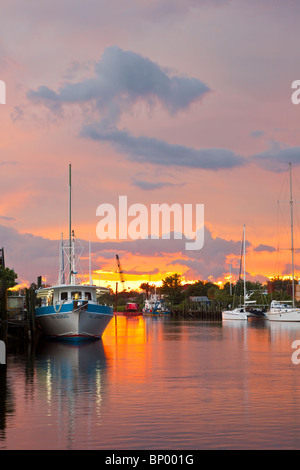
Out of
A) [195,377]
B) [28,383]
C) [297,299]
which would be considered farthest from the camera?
[297,299]

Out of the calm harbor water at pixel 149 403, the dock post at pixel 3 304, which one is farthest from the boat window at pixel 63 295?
the calm harbor water at pixel 149 403

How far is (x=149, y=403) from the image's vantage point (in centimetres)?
2730

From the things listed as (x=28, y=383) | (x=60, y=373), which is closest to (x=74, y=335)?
(x=60, y=373)

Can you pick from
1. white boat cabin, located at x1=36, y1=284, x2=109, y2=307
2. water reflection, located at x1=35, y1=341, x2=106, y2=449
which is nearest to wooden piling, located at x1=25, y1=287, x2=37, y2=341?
white boat cabin, located at x1=36, y1=284, x2=109, y2=307

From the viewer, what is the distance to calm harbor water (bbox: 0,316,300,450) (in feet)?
66.7

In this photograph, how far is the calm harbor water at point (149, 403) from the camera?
66.7ft

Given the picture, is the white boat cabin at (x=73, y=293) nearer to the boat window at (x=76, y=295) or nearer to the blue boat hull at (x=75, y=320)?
the boat window at (x=76, y=295)

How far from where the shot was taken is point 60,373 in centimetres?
3816

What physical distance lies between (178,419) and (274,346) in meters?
40.8

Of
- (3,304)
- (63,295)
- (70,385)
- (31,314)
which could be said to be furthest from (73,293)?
(70,385)

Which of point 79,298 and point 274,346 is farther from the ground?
point 79,298

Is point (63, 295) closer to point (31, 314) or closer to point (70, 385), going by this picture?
point (31, 314)

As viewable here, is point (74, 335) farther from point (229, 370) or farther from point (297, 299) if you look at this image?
point (297, 299)

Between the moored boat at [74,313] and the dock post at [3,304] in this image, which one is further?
the moored boat at [74,313]
